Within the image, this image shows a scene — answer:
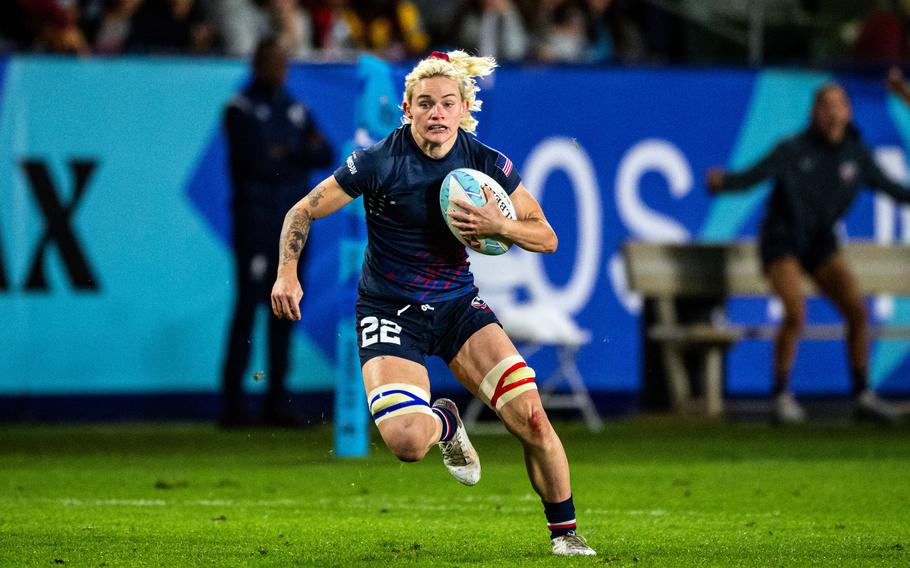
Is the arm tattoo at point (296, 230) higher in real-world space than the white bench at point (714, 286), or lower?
higher

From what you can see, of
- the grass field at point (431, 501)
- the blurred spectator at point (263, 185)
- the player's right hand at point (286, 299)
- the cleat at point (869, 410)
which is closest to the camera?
the player's right hand at point (286, 299)

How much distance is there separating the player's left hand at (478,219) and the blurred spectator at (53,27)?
903 cm

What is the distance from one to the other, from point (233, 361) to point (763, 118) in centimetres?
610

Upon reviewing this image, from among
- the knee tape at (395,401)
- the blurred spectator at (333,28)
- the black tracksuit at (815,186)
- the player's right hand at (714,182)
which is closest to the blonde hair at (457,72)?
the knee tape at (395,401)

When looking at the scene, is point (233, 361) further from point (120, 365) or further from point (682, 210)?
point (682, 210)

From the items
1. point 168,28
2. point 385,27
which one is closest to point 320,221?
point 168,28

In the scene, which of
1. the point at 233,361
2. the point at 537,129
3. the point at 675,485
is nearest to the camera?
the point at 675,485

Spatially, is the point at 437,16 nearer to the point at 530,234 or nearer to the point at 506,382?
the point at 530,234

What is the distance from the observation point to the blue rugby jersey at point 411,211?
24.7 feet

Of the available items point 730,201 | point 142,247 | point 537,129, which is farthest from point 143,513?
point 730,201

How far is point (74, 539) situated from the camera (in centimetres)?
768

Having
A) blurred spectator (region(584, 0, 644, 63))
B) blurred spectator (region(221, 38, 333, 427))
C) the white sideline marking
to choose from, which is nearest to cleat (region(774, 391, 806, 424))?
blurred spectator (region(584, 0, 644, 63))

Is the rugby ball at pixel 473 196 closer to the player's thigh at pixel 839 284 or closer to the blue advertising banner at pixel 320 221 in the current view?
the blue advertising banner at pixel 320 221

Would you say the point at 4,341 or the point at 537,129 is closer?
the point at 4,341
